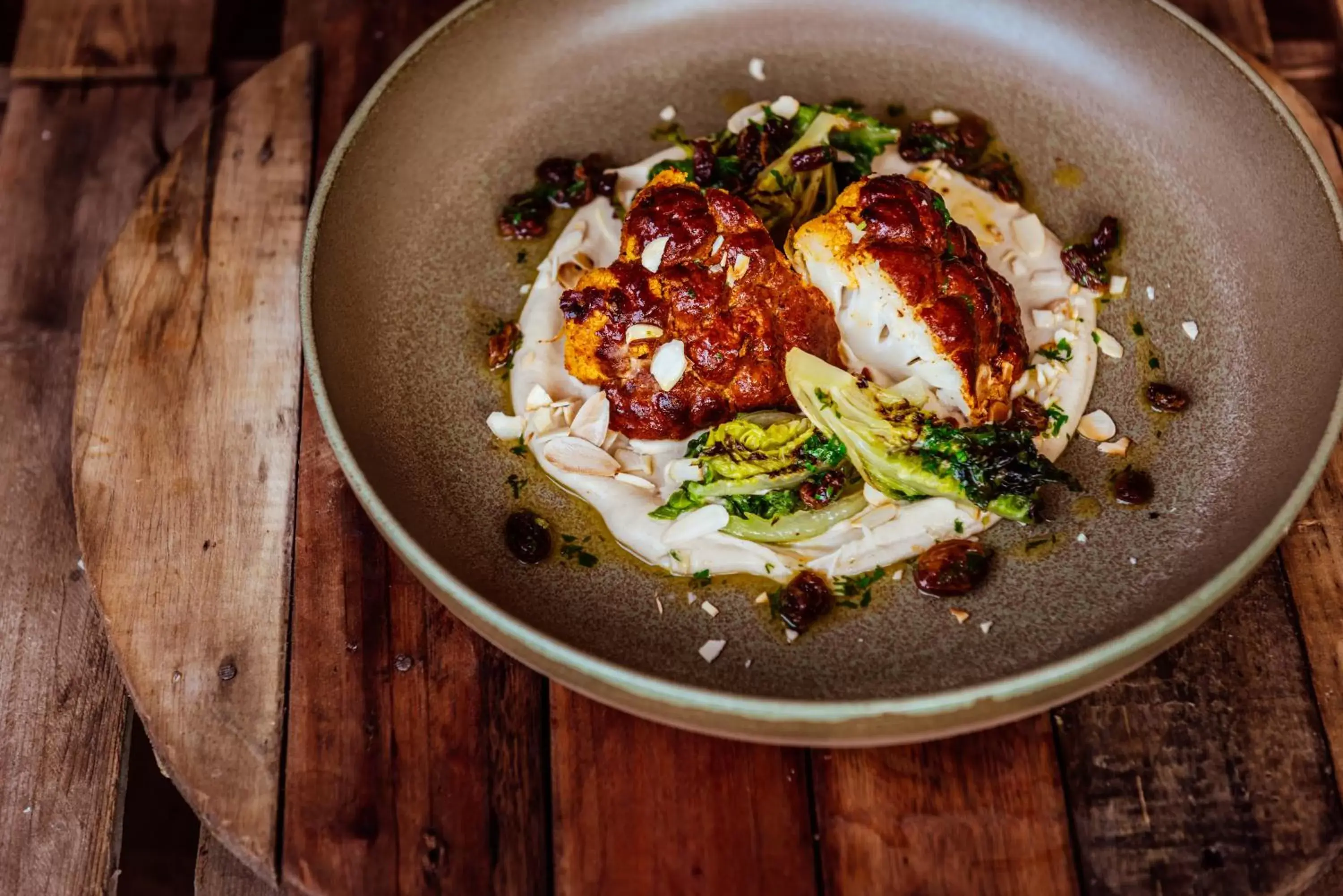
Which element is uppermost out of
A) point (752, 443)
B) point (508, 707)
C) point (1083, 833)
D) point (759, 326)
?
point (759, 326)

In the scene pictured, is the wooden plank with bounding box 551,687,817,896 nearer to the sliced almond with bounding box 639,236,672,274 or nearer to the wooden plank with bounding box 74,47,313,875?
the wooden plank with bounding box 74,47,313,875

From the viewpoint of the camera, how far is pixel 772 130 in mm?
3449

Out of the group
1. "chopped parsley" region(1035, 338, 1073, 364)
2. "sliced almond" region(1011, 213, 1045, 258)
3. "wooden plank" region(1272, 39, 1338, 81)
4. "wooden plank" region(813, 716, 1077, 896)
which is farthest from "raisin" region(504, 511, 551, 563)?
"wooden plank" region(1272, 39, 1338, 81)

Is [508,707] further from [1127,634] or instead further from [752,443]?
[1127,634]

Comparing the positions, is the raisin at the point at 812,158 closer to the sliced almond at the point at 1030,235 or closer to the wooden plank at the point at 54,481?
the sliced almond at the point at 1030,235

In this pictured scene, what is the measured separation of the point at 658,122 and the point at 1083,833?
2417 millimetres

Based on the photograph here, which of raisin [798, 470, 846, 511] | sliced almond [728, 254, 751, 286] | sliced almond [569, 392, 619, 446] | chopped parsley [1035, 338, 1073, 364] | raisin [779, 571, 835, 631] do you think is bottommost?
raisin [779, 571, 835, 631]

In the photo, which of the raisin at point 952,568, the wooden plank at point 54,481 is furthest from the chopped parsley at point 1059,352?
the wooden plank at point 54,481

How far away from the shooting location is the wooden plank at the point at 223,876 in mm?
2842

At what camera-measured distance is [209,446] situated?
A: 3.21 meters

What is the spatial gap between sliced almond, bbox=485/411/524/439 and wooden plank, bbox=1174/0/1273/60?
9.21ft

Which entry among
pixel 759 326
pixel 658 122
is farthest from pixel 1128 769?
pixel 658 122

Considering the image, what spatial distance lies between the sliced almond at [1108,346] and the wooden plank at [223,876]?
8.41ft

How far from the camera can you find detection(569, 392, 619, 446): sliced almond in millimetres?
2945
